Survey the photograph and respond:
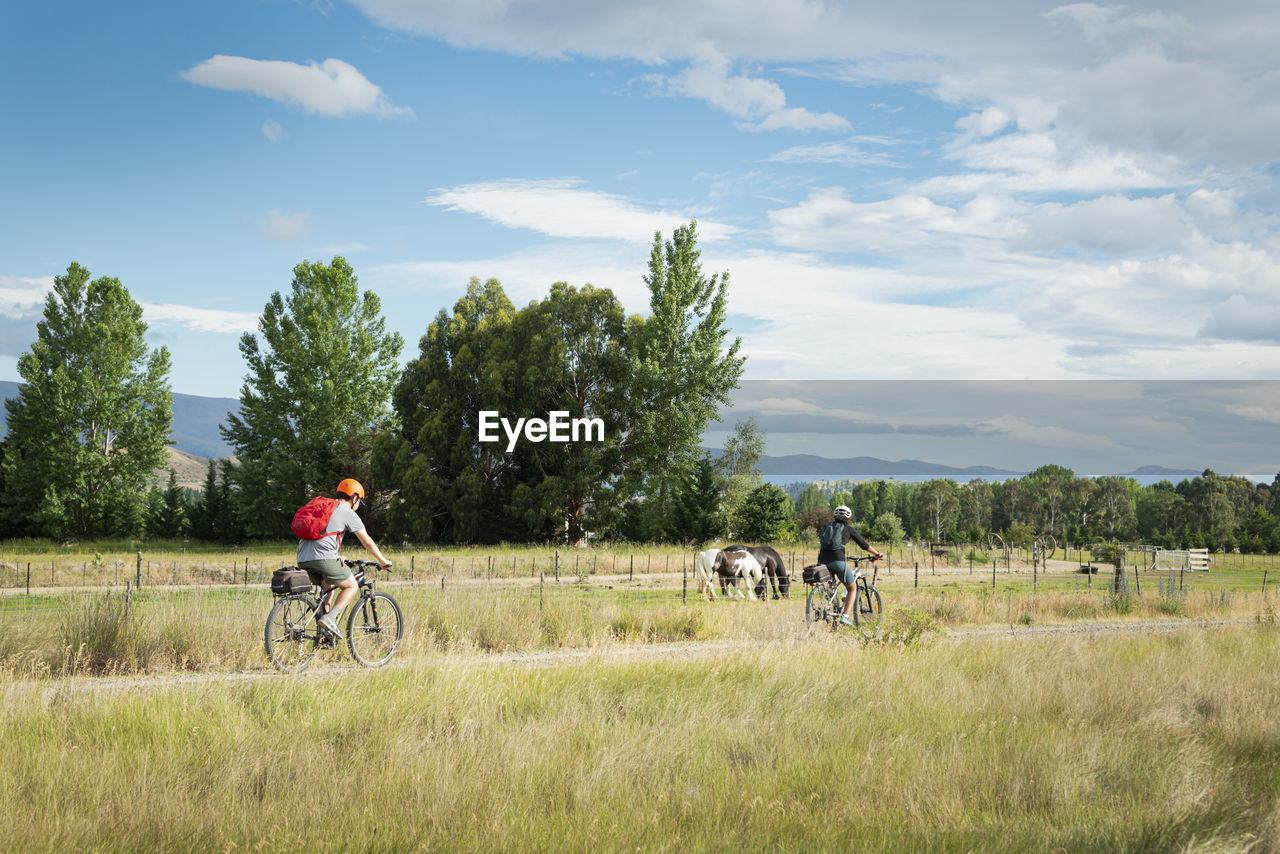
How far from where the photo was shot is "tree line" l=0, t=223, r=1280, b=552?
47.9 metres

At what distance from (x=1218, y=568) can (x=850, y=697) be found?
49.6 metres

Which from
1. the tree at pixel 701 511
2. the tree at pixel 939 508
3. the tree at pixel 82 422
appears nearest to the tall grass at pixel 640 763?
the tree at pixel 701 511

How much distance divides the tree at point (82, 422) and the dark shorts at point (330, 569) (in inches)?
1952

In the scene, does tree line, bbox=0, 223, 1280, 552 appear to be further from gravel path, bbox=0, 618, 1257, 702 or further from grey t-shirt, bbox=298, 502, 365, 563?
grey t-shirt, bbox=298, 502, 365, 563

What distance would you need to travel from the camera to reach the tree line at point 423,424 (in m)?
47.9

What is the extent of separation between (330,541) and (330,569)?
33cm

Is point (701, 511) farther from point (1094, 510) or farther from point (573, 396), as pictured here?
point (1094, 510)

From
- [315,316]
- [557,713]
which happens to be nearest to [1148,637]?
A: [557,713]

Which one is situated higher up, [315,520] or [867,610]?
[315,520]

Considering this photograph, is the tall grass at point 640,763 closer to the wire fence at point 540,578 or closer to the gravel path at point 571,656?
the gravel path at point 571,656

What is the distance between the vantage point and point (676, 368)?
155ft

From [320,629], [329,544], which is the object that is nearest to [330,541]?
[329,544]

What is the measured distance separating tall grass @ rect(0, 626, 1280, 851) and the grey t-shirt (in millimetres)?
1367

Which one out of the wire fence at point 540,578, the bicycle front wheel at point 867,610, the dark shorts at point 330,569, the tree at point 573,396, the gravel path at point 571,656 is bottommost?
the wire fence at point 540,578
